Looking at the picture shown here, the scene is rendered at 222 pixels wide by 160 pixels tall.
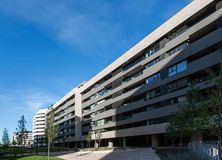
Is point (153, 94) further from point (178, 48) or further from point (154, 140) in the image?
point (178, 48)

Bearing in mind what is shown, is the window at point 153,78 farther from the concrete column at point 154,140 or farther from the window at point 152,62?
the concrete column at point 154,140

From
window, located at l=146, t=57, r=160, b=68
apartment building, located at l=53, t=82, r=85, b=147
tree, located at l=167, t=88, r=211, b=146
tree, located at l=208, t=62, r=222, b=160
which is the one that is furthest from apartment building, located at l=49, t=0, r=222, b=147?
tree, located at l=208, t=62, r=222, b=160

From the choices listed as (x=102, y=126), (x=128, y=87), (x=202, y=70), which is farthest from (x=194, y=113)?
(x=102, y=126)

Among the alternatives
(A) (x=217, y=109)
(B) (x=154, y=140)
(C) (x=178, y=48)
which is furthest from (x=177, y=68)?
(A) (x=217, y=109)

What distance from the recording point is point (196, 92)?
27641 millimetres

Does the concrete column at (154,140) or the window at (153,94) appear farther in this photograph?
the concrete column at (154,140)

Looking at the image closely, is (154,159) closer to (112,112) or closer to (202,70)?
(202,70)

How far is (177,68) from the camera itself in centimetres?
5306

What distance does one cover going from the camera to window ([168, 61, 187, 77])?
168 ft

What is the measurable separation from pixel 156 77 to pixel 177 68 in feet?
24.3

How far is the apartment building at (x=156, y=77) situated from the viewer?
46.6 metres

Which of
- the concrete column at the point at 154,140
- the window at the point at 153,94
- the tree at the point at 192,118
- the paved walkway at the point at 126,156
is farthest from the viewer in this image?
the concrete column at the point at 154,140

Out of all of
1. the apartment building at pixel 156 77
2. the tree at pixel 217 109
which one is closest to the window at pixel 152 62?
the apartment building at pixel 156 77

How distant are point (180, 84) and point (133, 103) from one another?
16.7 m
